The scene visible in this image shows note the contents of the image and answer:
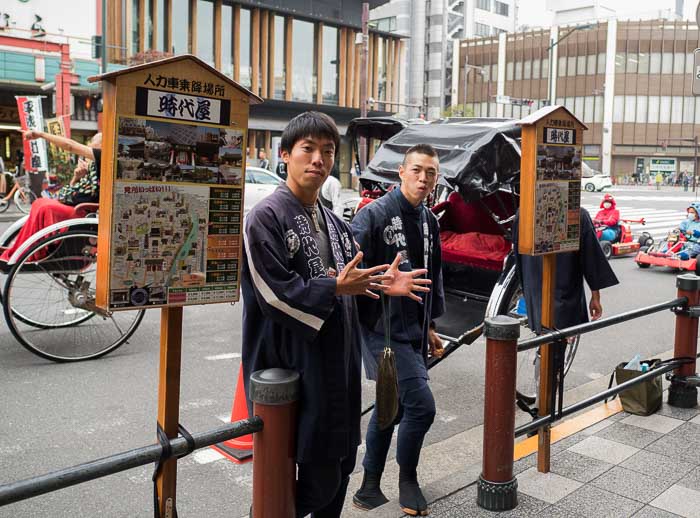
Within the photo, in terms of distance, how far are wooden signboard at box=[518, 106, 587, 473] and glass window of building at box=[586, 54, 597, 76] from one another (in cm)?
6623

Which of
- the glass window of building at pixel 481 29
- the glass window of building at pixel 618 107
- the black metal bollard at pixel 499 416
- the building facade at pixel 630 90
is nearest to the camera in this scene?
the black metal bollard at pixel 499 416

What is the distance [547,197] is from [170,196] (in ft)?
7.48

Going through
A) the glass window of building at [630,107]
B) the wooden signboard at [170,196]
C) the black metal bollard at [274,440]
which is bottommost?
the black metal bollard at [274,440]

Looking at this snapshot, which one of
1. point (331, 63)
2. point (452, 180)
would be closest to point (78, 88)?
point (331, 63)

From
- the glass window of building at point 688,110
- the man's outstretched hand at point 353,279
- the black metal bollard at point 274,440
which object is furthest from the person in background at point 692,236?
the glass window of building at point 688,110

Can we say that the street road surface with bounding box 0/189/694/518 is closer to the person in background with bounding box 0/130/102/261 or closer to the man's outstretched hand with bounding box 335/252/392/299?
the person in background with bounding box 0/130/102/261

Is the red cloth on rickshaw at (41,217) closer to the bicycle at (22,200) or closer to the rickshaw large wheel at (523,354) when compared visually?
the rickshaw large wheel at (523,354)

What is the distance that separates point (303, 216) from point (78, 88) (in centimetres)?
2473

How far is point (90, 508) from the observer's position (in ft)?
11.4

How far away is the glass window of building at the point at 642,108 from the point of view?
207 ft

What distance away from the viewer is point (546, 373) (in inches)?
150

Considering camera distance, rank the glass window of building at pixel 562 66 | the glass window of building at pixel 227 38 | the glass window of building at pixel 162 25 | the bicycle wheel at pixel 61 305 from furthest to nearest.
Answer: the glass window of building at pixel 562 66 → the glass window of building at pixel 227 38 → the glass window of building at pixel 162 25 → the bicycle wheel at pixel 61 305

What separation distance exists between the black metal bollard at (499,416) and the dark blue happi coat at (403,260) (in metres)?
0.38

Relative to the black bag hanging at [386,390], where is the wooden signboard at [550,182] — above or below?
above
